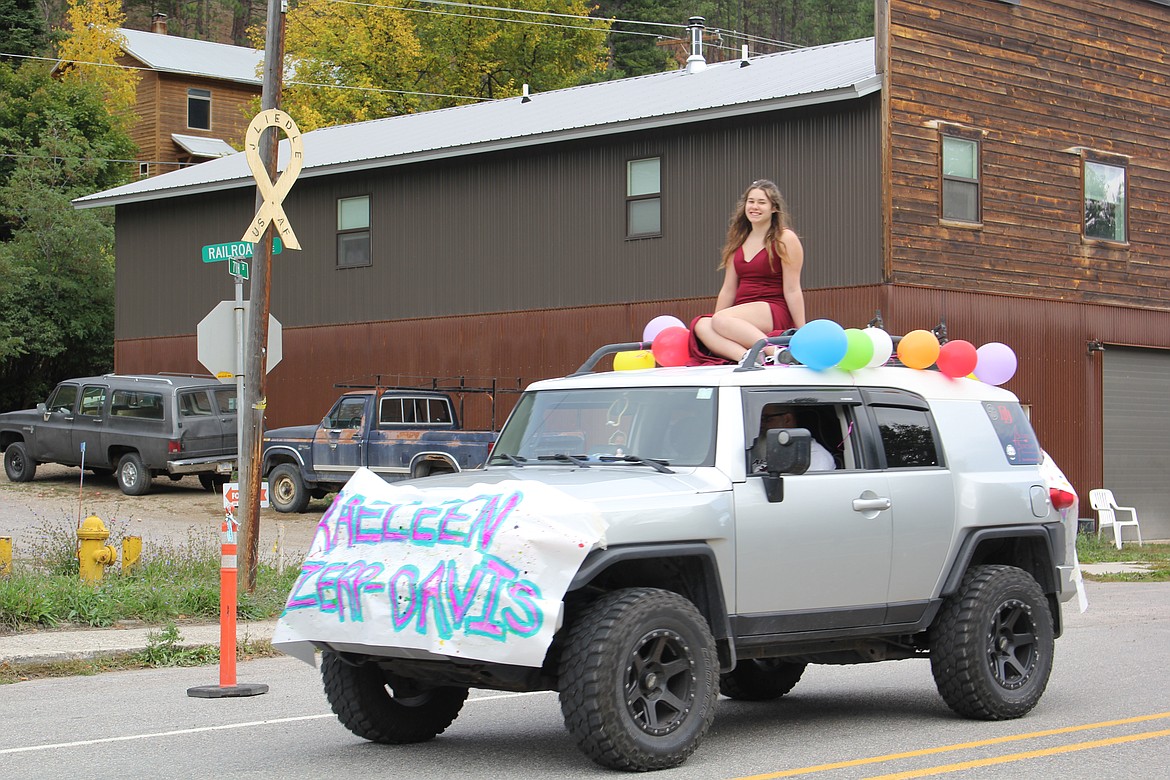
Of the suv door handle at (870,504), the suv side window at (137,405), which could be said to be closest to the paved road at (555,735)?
the suv door handle at (870,504)

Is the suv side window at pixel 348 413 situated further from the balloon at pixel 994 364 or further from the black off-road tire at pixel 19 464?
the balloon at pixel 994 364

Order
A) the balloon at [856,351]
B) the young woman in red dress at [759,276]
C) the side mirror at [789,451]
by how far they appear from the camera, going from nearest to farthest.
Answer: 1. the side mirror at [789,451]
2. the balloon at [856,351]
3. the young woman in red dress at [759,276]

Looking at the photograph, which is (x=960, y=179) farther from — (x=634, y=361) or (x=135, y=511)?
(x=634, y=361)

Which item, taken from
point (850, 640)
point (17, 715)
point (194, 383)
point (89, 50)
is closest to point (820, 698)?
point (850, 640)

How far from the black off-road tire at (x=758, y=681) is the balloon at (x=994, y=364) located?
2199mm

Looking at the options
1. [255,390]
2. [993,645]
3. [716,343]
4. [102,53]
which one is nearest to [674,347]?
[716,343]

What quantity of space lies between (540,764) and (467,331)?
2184 centimetres

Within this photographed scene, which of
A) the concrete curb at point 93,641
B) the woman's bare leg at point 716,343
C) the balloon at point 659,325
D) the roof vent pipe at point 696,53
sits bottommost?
the concrete curb at point 93,641

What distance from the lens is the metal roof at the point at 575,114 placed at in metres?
24.6

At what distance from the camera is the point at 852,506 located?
27.1 ft

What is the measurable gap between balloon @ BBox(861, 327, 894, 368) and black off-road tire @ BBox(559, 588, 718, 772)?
2125 mm

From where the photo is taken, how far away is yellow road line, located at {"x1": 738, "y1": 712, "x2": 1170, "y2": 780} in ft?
23.9

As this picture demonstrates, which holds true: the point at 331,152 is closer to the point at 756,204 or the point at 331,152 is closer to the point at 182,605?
the point at 182,605

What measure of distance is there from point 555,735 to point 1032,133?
19773mm
